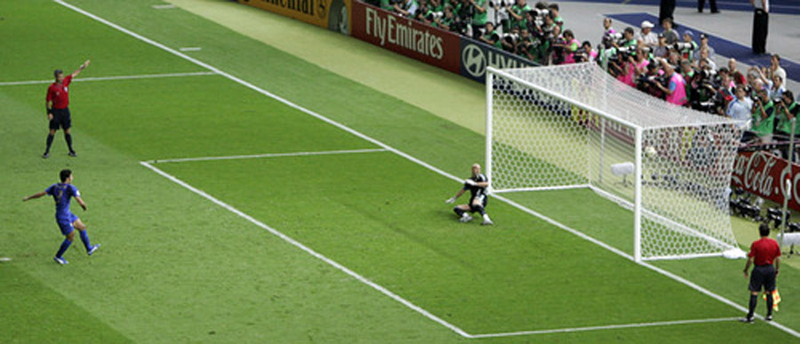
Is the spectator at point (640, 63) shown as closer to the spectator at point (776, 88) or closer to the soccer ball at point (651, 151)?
the spectator at point (776, 88)

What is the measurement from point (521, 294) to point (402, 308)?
2.00m

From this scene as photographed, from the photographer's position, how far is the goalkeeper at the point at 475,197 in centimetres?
2589

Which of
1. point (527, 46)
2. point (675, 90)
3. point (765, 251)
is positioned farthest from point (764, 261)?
point (527, 46)

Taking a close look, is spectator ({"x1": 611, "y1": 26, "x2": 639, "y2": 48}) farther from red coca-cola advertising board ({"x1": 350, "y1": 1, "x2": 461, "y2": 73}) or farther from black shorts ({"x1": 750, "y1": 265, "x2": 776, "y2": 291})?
black shorts ({"x1": 750, "y1": 265, "x2": 776, "y2": 291})

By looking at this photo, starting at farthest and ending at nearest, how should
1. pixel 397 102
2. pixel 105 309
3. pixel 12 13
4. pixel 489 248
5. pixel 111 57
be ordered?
1. pixel 12 13
2. pixel 111 57
3. pixel 397 102
4. pixel 489 248
5. pixel 105 309

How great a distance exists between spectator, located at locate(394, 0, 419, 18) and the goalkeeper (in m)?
14.9

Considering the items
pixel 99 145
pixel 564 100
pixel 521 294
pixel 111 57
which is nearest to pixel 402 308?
pixel 521 294

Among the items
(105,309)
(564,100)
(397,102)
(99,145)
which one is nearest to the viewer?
(105,309)

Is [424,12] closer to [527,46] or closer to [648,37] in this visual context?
[527,46]

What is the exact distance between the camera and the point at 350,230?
25469 millimetres

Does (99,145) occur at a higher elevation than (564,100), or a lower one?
lower

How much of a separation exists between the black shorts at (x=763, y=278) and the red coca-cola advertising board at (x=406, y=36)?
18039mm

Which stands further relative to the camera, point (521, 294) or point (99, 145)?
point (99, 145)

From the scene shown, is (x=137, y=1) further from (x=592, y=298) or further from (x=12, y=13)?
(x=592, y=298)
